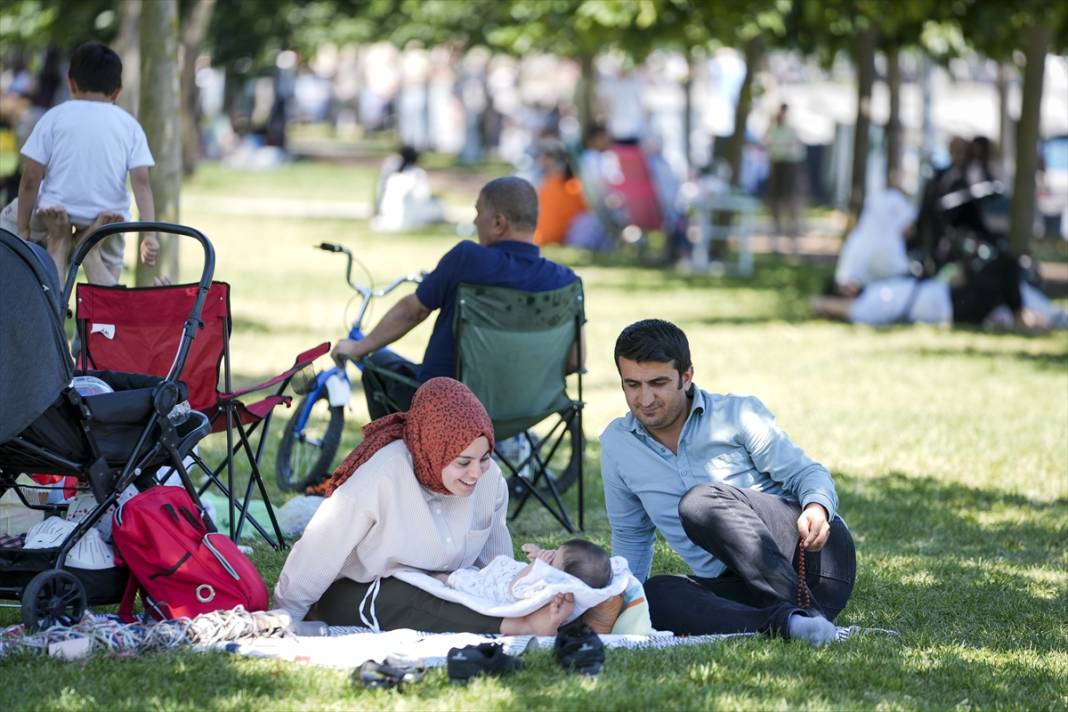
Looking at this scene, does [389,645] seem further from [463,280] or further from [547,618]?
[463,280]

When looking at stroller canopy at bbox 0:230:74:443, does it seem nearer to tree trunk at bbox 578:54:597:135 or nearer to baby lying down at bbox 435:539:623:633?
baby lying down at bbox 435:539:623:633

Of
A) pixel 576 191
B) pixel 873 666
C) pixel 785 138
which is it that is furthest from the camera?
pixel 785 138

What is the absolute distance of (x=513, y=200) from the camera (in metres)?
7.40

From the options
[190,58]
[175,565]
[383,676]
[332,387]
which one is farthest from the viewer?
[190,58]

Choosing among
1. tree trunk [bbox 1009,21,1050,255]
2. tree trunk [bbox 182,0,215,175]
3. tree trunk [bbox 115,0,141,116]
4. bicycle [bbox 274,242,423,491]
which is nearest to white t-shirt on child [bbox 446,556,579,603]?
bicycle [bbox 274,242,423,491]

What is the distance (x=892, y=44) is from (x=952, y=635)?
15.2 meters

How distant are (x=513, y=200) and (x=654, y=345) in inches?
79.3

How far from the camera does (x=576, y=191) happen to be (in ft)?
77.3

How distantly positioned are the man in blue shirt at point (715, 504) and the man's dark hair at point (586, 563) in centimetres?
36

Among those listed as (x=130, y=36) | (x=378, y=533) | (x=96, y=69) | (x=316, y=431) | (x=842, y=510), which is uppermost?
(x=130, y=36)

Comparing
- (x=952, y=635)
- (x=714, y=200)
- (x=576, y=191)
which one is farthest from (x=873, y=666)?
(x=576, y=191)

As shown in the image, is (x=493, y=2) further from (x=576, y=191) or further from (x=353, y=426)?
(x=353, y=426)

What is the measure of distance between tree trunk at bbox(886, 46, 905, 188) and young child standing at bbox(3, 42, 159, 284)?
12960 millimetres

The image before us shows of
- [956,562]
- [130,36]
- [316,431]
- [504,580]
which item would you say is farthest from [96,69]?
[130,36]
